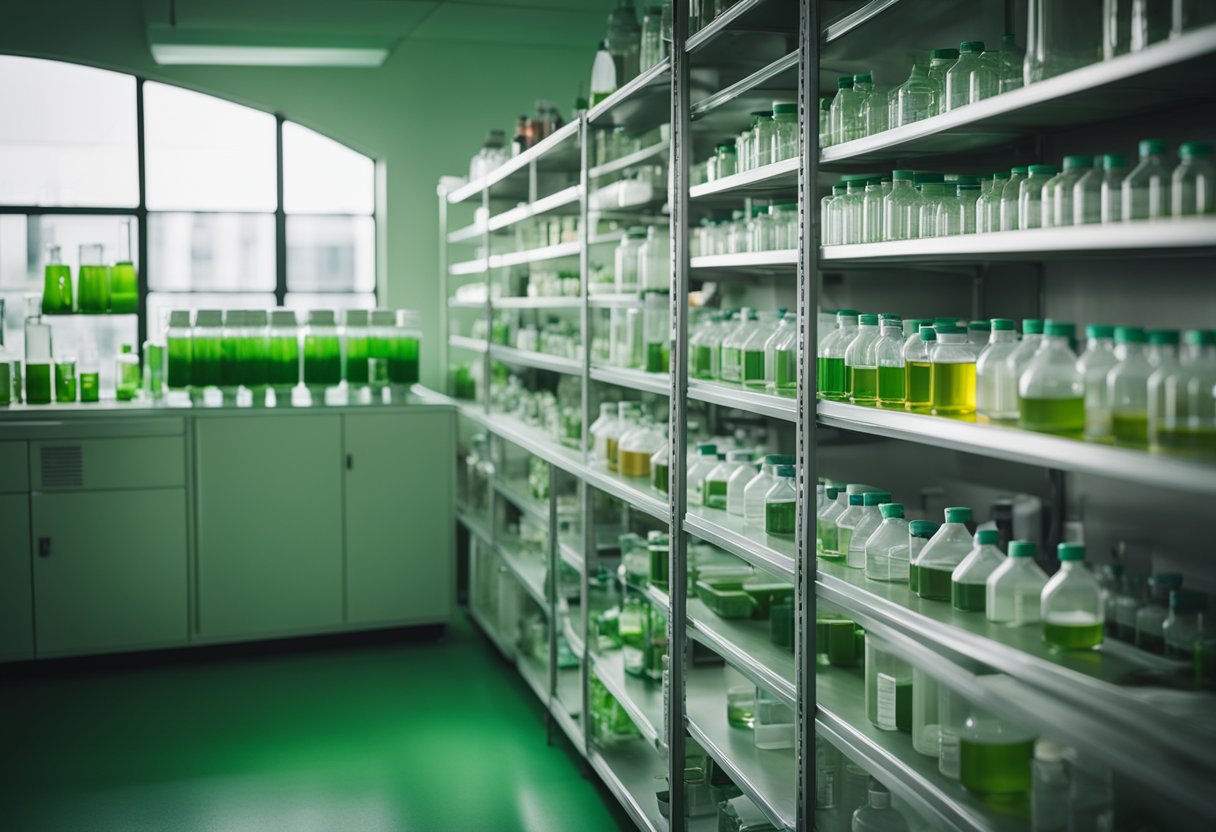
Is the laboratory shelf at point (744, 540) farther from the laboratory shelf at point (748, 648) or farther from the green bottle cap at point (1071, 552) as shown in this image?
the green bottle cap at point (1071, 552)

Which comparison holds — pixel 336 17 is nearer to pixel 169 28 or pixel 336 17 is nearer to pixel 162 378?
pixel 169 28

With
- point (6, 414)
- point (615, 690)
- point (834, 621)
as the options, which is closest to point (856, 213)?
point (834, 621)

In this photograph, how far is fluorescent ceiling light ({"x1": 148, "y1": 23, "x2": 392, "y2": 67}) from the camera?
520 centimetres

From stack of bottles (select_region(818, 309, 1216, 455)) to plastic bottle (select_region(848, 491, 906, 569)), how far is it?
25 centimetres

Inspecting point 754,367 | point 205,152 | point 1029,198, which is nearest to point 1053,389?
point 1029,198

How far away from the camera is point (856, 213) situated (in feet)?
7.15

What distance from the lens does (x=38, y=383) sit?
4852mm

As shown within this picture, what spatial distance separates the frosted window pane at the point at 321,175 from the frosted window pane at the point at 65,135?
2.72 feet

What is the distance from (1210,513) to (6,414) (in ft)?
14.7

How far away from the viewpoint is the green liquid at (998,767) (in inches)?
68.7

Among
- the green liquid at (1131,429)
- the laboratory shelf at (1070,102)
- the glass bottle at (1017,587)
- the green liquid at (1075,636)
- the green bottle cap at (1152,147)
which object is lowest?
the green liquid at (1075,636)

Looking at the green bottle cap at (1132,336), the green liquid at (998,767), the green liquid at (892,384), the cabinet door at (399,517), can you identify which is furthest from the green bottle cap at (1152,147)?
the cabinet door at (399,517)

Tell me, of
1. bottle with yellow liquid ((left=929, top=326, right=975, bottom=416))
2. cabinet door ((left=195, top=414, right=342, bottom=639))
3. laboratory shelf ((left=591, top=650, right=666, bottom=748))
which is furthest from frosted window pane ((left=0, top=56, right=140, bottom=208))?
bottle with yellow liquid ((left=929, top=326, right=975, bottom=416))

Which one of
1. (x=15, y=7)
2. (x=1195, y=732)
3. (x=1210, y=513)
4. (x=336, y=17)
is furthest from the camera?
(x=15, y=7)
